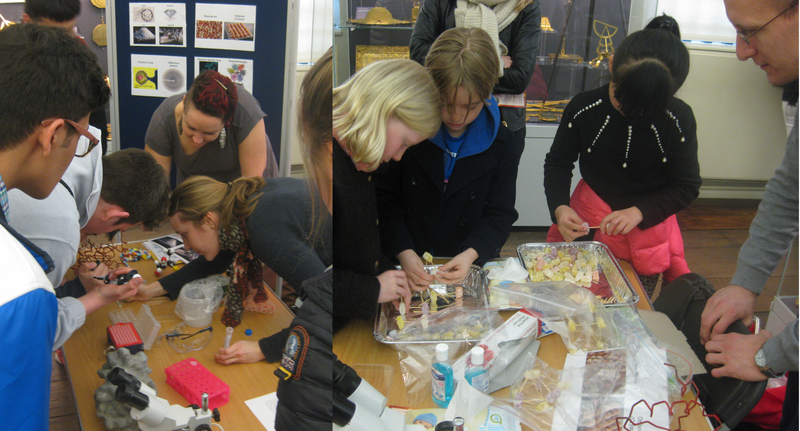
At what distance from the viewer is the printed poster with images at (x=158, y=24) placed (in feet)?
2.58

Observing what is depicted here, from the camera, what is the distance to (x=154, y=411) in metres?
0.68

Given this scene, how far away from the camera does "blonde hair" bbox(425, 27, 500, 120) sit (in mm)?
679

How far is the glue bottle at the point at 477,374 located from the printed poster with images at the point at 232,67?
0.55m

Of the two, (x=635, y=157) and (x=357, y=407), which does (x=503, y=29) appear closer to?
(x=635, y=157)

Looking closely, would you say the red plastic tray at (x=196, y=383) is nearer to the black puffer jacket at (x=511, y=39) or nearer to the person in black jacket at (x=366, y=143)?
the person in black jacket at (x=366, y=143)

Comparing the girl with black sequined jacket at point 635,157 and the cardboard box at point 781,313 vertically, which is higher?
the girl with black sequined jacket at point 635,157

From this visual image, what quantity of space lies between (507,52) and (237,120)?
0.45 meters

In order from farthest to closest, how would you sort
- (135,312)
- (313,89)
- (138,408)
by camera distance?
(135,312) < (138,408) < (313,89)

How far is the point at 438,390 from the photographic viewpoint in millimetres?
682

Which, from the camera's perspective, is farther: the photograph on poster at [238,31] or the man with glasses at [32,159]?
the photograph on poster at [238,31]

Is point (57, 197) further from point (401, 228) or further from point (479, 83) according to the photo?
point (479, 83)

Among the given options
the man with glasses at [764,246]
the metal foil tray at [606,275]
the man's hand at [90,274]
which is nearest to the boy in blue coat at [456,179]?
the metal foil tray at [606,275]

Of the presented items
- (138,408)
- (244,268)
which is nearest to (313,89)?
(244,268)

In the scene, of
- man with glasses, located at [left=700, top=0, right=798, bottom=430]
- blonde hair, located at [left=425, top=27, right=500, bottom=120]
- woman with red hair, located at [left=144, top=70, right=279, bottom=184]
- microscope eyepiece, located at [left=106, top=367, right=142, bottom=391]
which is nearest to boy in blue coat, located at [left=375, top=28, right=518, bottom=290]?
blonde hair, located at [left=425, top=27, right=500, bottom=120]
